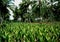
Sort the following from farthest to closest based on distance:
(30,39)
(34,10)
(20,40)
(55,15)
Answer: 1. (55,15)
2. (34,10)
3. (20,40)
4. (30,39)

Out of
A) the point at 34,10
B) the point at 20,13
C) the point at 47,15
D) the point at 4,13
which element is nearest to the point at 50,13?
the point at 47,15

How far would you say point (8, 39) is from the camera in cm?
429

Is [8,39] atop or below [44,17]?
atop

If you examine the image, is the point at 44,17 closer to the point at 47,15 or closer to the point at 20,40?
the point at 47,15

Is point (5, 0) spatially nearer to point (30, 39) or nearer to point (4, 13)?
point (4, 13)

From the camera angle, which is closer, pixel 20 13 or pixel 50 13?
pixel 50 13

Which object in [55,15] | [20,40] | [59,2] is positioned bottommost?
[55,15]

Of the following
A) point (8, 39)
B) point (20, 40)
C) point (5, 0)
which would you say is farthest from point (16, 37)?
point (5, 0)

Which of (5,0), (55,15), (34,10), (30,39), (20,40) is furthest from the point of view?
(55,15)

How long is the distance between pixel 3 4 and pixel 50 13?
7004 millimetres

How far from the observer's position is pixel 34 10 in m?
Answer: 24.6

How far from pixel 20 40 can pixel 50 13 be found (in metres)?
20.6

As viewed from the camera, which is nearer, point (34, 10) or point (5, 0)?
point (5, 0)

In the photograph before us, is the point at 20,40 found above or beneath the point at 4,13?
above
